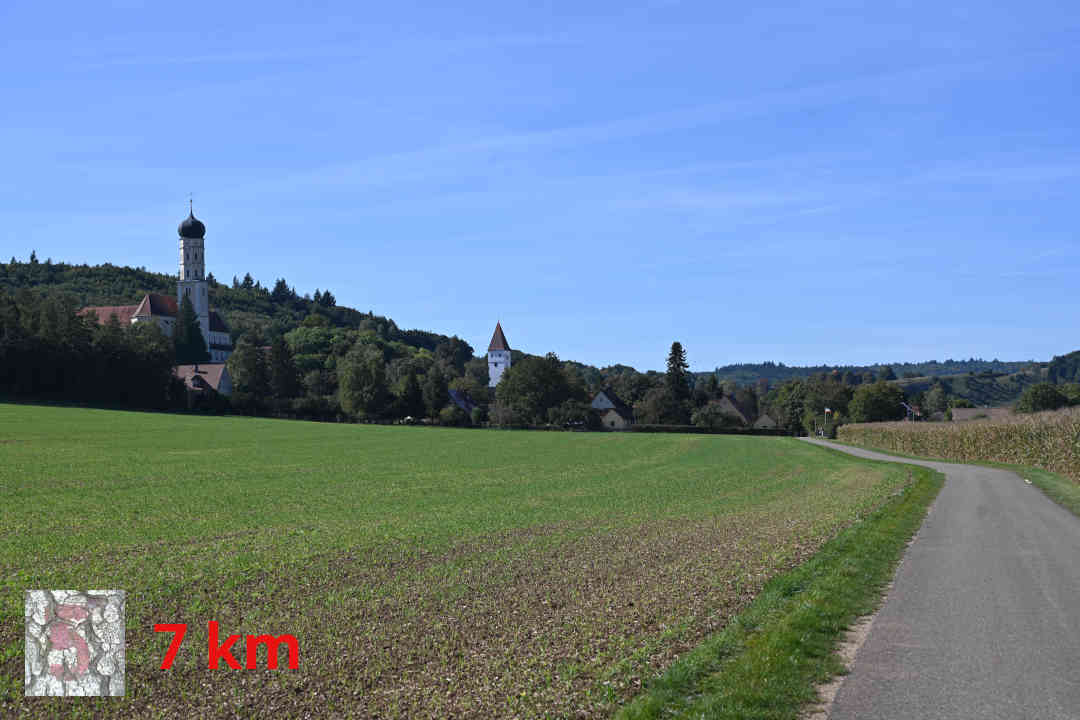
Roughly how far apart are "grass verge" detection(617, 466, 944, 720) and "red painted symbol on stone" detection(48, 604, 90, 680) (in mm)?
4857

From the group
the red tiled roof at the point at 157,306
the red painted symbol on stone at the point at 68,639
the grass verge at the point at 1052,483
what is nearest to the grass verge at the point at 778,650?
the red painted symbol on stone at the point at 68,639

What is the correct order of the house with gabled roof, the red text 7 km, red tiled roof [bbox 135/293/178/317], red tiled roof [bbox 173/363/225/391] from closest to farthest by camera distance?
1. the red text 7 km
2. red tiled roof [bbox 173/363/225/391]
3. the house with gabled roof
4. red tiled roof [bbox 135/293/178/317]

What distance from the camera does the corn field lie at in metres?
42.1

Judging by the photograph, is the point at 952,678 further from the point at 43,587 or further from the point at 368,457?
the point at 368,457

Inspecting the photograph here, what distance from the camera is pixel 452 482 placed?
33344mm

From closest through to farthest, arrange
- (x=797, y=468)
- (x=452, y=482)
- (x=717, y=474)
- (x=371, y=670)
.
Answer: (x=371, y=670), (x=452, y=482), (x=717, y=474), (x=797, y=468)

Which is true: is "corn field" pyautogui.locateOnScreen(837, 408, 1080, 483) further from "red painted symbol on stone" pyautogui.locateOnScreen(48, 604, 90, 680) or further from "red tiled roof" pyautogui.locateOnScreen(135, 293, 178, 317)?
"red tiled roof" pyautogui.locateOnScreen(135, 293, 178, 317)

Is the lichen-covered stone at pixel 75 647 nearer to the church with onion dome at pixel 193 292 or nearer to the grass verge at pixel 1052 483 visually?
the grass verge at pixel 1052 483

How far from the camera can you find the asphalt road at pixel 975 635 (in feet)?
26.0

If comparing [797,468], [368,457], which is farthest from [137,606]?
[797,468]

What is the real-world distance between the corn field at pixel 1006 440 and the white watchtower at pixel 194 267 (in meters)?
156

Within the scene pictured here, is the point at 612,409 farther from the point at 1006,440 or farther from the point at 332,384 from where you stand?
the point at 1006,440

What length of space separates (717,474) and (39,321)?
91.5 meters

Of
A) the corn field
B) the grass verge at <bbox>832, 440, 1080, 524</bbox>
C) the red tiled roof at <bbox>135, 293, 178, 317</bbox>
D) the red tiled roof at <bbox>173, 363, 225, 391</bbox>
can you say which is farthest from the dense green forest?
the grass verge at <bbox>832, 440, 1080, 524</bbox>
